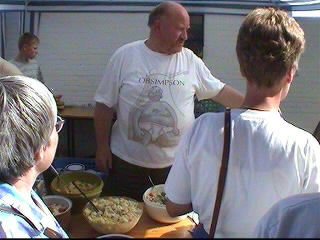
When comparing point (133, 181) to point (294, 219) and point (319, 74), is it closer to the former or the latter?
point (294, 219)

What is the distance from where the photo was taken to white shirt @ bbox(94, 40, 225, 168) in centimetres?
246

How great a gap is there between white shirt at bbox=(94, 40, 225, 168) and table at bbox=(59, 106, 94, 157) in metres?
2.65

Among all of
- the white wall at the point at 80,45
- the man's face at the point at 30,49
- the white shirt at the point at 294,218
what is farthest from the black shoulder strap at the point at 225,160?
the white wall at the point at 80,45

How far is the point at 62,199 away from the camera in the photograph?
6.27 ft

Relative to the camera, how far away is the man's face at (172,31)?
2.47m

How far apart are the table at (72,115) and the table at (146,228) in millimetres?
3341

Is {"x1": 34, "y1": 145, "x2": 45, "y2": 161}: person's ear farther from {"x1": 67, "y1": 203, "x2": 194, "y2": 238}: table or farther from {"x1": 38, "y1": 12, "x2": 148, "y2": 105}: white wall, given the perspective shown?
{"x1": 38, "y1": 12, "x2": 148, "y2": 105}: white wall

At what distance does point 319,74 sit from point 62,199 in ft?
14.1

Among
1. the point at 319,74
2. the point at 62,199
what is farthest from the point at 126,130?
the point at 319,74

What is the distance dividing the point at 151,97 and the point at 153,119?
0.13 m

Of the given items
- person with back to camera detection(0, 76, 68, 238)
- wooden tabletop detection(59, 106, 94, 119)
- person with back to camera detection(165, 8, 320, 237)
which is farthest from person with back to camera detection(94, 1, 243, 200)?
wooden tabletop detection(59, 106, 94, 119)

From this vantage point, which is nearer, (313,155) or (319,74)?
(313,155)

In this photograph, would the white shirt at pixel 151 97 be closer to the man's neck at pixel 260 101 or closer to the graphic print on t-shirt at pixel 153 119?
the graphic print on t-shirt at pixel 153 119

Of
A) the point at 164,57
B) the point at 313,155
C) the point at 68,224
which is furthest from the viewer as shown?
the point at 164,57
